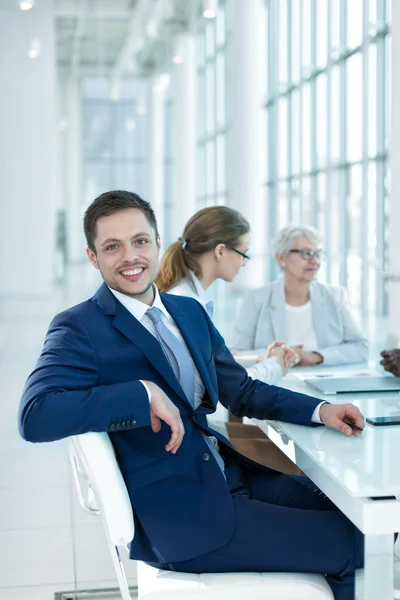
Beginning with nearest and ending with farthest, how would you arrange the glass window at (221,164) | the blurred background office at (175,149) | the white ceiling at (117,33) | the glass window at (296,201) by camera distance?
1. the blurred background office at (175,149)
2. the glass window at (296,201)
3. the white ceiling at (117,33)
4. the glass window at (221,164)

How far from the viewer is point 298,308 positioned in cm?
379

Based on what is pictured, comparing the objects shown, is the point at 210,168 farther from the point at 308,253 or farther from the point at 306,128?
the point at 308,253

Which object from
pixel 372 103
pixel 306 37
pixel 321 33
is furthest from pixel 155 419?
pixel 306 37

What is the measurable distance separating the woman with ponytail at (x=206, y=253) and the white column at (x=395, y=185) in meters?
4.99

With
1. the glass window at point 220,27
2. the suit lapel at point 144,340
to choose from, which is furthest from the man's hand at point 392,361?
the glass window at point 220,27

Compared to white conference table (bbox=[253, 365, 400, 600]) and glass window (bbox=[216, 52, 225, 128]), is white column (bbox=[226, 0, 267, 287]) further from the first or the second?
white conference table (bbox=[253, 365, 400, 600])

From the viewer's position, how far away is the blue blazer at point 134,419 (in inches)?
68.8

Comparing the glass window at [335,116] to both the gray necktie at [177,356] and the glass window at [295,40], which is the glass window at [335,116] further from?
the gray necktie at [177,356]

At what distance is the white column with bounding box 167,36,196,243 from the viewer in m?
18.4

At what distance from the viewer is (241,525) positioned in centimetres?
188

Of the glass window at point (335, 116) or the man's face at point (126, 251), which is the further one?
the glass window at point (335, 116)

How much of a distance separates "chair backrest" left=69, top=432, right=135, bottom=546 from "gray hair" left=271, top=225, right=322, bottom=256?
83.6 inches

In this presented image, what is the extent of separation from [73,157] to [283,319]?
19.2 m

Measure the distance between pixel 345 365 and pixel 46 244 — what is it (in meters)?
12.0
